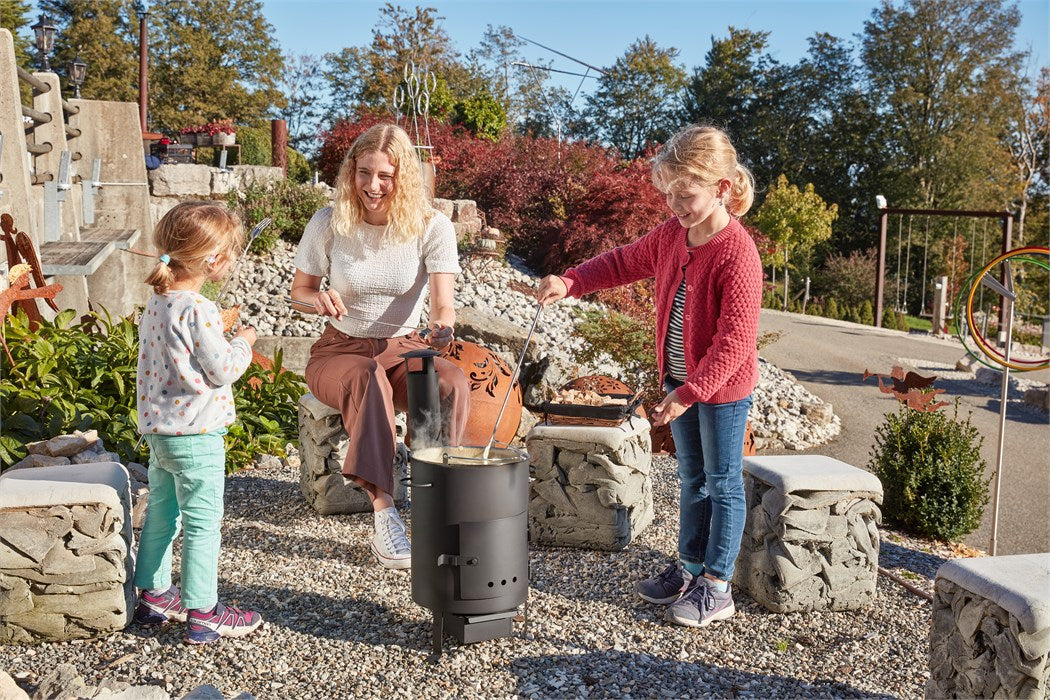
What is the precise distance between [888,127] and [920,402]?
24.4 metres

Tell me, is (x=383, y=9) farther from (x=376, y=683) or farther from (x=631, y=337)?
(x=376, y=683)

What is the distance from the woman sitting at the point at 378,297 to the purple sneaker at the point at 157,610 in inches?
27.3

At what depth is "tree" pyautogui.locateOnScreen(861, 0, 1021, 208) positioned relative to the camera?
24.6m

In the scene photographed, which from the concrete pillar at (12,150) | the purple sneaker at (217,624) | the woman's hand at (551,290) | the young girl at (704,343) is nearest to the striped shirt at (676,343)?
the young girl at (704,343)

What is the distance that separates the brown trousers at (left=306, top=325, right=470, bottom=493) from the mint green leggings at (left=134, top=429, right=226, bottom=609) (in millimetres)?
624

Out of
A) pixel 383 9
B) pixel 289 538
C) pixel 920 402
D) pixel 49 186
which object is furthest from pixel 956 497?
pixel 383 9

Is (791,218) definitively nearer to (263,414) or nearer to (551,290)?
(263,414)

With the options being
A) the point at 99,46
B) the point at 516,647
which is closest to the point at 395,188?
the point at 516,647

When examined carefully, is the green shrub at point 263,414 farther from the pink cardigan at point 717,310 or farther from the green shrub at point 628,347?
the pink cardigan at point 717,310

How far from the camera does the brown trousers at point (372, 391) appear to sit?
2.95 metres

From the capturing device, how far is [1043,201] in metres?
25.0

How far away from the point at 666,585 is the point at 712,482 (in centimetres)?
44

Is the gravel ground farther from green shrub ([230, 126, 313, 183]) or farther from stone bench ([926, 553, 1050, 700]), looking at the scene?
green shrub ([230, 126, 313, 183])

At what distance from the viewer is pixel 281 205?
9578 mm
